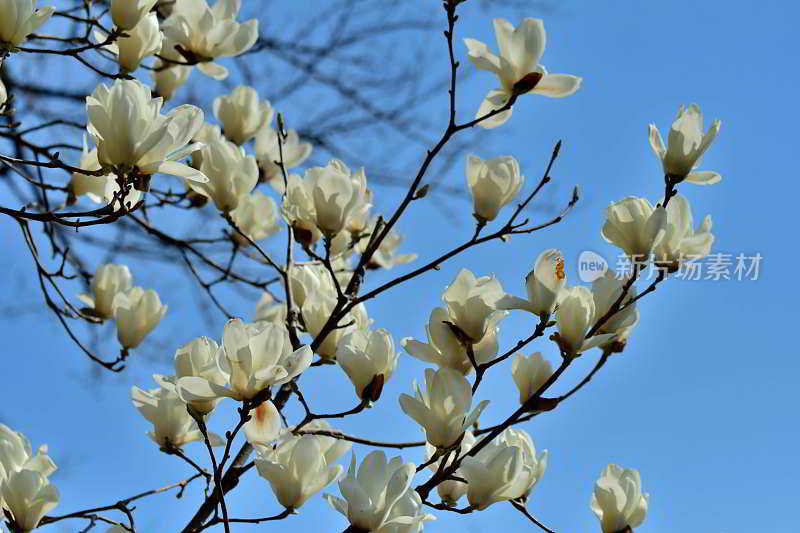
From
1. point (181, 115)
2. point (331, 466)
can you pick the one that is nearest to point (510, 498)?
point (331, 466)

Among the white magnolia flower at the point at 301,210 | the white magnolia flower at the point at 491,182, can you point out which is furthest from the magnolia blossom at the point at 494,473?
the white magnolia flower at the point at 301,210

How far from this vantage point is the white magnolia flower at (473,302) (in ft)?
3.67

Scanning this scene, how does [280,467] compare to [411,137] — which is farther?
[411,137]

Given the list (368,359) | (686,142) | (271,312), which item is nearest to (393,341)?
(368,359)

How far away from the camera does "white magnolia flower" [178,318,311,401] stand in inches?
40.5

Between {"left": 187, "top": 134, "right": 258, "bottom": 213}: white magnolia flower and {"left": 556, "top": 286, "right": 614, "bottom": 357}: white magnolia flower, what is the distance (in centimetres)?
71

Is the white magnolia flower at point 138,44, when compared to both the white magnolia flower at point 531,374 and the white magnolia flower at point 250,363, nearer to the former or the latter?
the white magnolia flower at point 250,363

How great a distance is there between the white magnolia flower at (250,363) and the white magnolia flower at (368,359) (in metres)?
0.15

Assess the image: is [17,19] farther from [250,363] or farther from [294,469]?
[294,469]

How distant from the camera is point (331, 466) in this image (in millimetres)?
1152

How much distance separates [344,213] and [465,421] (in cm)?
45

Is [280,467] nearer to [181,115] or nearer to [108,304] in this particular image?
[181,115]

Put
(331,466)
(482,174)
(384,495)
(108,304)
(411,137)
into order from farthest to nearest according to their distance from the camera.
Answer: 1. (411,137)
2. (108,304)
3. (482,174)
4. (331,466)
5. (384,495)

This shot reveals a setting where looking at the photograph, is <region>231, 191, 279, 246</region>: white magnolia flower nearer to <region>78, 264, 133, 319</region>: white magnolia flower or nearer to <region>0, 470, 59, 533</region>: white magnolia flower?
<region>78, 264, 133, 319</region>: white magnolia flower
